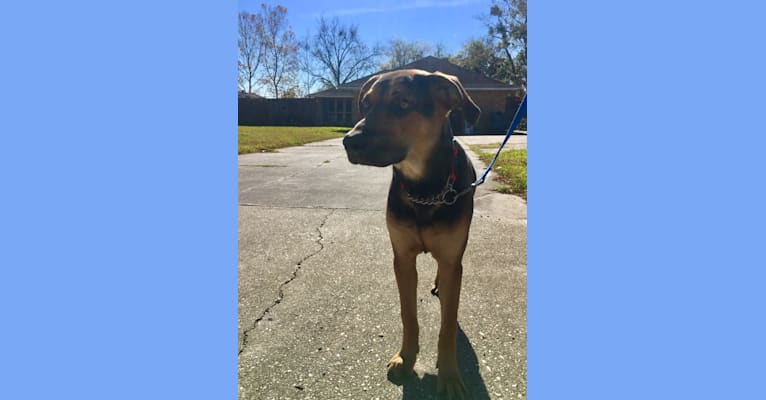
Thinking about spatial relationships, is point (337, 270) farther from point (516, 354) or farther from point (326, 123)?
point (516, 354)

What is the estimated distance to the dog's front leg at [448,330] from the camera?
212 cm

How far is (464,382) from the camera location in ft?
7.17

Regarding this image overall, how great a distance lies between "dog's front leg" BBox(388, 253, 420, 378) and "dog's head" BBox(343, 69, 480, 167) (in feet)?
2.12

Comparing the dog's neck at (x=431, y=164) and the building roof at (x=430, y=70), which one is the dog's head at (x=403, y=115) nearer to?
the dog's neck at (x=431, y=164)

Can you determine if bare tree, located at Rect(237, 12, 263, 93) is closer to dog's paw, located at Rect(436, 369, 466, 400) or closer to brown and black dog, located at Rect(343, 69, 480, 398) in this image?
brown and black dog, located at Rect(343, 69, 480, 398)

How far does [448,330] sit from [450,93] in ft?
3.89

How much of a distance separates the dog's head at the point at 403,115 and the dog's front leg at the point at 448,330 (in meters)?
0.65

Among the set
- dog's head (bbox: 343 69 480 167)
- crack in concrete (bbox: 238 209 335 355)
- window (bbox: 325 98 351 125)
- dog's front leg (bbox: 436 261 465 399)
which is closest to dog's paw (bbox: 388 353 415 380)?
dog's front leg (bbox: 436 261 465 399)

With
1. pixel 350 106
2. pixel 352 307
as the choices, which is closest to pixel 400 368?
pixel 352 307

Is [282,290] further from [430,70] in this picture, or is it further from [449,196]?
[430,70]

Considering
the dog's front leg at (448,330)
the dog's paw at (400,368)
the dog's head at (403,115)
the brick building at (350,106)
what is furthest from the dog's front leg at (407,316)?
the brick building at (350,106)

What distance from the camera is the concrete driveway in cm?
214

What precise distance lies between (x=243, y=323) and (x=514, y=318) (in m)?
1.72

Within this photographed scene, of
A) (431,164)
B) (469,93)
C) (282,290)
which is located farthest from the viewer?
(282,290)
